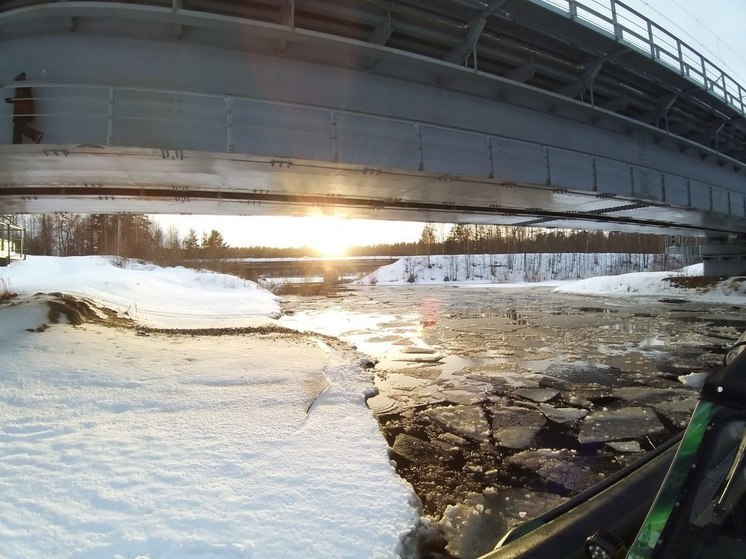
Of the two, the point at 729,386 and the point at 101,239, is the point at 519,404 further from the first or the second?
the point at 101,239

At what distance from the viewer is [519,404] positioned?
6.04m

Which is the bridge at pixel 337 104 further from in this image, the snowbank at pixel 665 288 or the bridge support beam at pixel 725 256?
the bridge support beam at pixel 725 256

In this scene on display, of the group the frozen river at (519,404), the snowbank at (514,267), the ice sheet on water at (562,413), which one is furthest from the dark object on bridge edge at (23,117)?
the snowbank at (514,267)

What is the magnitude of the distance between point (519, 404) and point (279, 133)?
610cm

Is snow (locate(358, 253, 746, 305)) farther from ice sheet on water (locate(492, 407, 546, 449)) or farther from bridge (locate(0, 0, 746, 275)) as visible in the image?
ice sheet on water (locate(492, 407, 546, 449))

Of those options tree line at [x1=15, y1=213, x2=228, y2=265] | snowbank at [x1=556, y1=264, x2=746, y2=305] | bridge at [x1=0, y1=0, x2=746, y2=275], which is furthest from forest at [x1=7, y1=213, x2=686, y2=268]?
bridge at [x1=0, y1=0, x2=746, y2=275]

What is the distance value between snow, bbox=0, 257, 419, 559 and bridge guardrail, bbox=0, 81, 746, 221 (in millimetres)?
3701

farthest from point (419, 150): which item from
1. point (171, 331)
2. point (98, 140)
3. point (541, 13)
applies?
point (171, 331)

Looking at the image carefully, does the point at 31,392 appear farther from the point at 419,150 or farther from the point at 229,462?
the point at 419,150

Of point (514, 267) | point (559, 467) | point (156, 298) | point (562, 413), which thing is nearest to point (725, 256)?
point (562, 413)

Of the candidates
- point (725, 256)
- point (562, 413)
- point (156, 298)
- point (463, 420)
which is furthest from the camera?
point (725, 256)

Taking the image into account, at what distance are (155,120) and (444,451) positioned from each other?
675 centimetres

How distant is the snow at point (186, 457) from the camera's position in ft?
9.20

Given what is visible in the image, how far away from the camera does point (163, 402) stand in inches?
206
